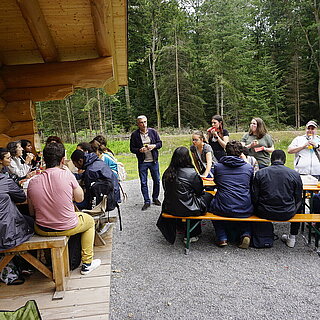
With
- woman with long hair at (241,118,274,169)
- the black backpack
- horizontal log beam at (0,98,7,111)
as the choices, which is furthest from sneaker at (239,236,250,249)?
horizontal log beam at (0,98,7,111)

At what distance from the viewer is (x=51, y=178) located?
95.7 inches

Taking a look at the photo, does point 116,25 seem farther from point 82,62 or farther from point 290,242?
point 290,242

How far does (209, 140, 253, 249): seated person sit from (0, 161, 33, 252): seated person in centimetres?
226

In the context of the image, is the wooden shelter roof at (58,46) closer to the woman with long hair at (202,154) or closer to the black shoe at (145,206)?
the woman with long hair at (202,154)

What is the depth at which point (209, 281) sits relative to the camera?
287 centimetres

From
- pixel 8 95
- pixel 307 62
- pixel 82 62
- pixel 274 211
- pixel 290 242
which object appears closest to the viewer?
pixel 274 211

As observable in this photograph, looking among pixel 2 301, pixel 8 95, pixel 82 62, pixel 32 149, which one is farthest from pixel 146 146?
pixel 2 301

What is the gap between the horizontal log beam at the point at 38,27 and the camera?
2904 millimetres

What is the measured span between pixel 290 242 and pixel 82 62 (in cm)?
398

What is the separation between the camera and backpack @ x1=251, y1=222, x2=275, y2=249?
355 cm

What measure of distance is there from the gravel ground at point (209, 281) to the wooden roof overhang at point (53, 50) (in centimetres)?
261

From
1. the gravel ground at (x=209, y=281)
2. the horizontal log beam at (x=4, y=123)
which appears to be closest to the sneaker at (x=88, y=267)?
the gravel ground at (x=209, y=281)

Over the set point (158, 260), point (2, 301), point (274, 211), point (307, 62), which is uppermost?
point (307, 62)

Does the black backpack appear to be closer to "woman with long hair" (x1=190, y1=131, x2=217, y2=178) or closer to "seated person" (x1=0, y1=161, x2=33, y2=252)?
"seated person" (x1=0, y1=161, x2=33, y2=252)
